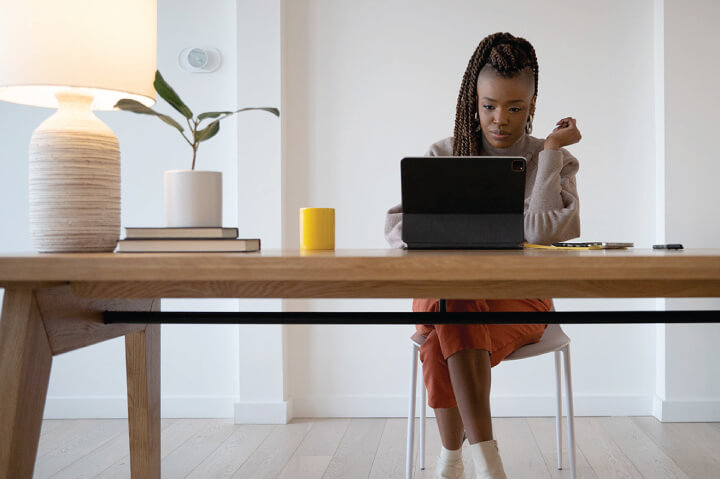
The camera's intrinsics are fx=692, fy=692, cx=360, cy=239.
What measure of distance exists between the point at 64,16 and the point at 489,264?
88cm

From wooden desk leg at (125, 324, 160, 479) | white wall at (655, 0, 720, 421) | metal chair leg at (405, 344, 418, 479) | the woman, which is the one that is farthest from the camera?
white wall at (655, 0, 720, 421)

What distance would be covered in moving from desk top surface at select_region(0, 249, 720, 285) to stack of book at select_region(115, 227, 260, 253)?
18 cm

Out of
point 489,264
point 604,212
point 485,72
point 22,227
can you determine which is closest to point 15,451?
point 489,264

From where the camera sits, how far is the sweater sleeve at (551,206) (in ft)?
5.62

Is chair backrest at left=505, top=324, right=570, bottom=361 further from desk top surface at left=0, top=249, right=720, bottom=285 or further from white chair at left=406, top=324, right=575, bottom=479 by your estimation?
desk top surface at left=0, top=249, right=720, bottom=285

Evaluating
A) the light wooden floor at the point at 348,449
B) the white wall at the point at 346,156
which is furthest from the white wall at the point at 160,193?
the light wooden floor at the point at 348,449

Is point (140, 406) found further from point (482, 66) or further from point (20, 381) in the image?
point (482, 66)

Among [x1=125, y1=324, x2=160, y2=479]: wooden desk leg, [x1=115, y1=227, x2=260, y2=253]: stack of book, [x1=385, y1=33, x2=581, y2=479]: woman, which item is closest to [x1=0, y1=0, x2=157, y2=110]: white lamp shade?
[x1=115, y1=227, x2=260, y2=253]: stack of book

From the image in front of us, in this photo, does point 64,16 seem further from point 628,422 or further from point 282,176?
point 628,422

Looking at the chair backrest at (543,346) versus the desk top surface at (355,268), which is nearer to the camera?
the desk top surface at (355,268)

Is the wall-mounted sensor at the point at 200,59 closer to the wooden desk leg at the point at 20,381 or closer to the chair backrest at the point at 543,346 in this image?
the chair backrest at the point at 543,346

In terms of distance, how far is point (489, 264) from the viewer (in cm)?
90

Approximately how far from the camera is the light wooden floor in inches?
88.1

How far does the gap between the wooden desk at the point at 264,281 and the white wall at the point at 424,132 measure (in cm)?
200
